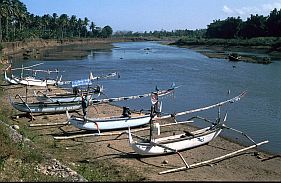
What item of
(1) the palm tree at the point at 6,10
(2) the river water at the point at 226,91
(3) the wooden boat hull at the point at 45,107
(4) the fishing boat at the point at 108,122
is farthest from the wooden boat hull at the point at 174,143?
(1) the palm tree at the point at 6,10

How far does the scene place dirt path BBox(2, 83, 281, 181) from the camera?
17.8 metres

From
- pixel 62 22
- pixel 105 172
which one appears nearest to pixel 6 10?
pixel 62 22

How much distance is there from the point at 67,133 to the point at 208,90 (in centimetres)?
2296

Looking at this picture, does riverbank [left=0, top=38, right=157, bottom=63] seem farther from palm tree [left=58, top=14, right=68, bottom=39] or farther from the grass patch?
the grass patch

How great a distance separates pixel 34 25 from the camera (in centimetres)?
14212

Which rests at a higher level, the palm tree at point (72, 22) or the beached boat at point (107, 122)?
the palm tree at point (72, 22)

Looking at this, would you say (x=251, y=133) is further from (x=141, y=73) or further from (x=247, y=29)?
(x=247, y=29)

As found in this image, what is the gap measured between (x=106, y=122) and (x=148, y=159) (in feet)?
16.7

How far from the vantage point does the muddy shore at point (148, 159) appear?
17.6 meters

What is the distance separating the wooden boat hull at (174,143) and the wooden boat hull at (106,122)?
448cm

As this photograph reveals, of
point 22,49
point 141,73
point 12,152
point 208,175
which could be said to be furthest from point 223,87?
point 22,49

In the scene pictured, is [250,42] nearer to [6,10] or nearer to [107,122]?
[6,10]

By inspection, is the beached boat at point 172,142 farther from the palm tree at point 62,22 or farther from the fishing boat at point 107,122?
the palm tree at point 62,22

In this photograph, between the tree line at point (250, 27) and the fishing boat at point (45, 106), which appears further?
the tree line at point (250, 27)
